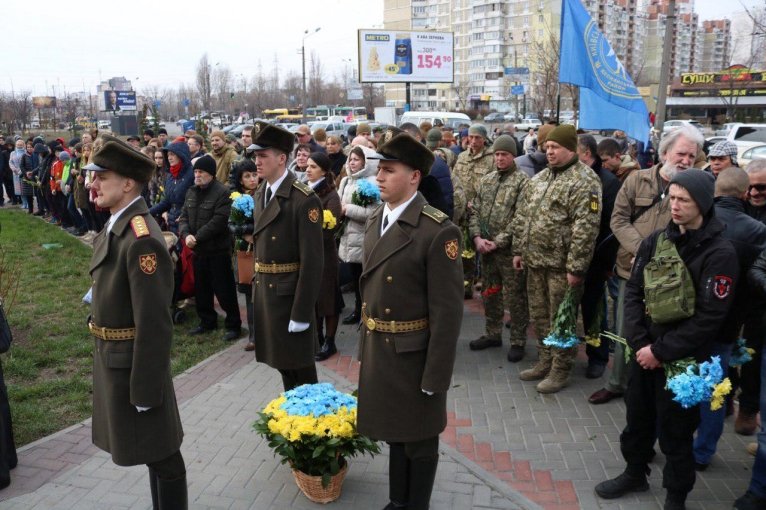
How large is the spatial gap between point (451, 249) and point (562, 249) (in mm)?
2459

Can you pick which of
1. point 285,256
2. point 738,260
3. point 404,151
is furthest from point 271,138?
point 738,260

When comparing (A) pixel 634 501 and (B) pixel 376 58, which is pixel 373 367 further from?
(B) pixel 376 58

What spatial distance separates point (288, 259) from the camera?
4684 mm

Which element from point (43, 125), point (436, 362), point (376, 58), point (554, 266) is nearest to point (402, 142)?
point (436, 362)

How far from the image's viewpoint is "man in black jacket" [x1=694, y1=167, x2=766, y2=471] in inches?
156

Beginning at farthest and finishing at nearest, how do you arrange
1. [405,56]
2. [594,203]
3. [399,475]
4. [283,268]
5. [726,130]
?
1. [405,56]
2. [726,130]
3. [594,203]
4. [283,268]
5. [399,475]

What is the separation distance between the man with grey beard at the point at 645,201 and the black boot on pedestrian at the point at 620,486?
1196 millimetres

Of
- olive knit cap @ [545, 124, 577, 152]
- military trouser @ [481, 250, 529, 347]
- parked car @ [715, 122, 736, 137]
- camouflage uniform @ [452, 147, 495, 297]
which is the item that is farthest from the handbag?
parked car @ [715, 122, 736, 137]

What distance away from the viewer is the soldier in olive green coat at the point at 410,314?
3.38 m

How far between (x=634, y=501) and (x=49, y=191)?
1511cm

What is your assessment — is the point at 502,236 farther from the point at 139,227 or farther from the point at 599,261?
the point at 139,227

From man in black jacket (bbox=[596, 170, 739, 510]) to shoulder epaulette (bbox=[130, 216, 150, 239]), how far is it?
9.47 feet

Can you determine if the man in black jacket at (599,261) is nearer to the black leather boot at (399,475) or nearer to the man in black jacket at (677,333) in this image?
the man in black jacket at (677,333)

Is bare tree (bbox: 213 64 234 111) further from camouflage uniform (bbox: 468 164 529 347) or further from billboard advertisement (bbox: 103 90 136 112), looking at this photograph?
camouflage uniform (bbox: 468 164 529 347)
